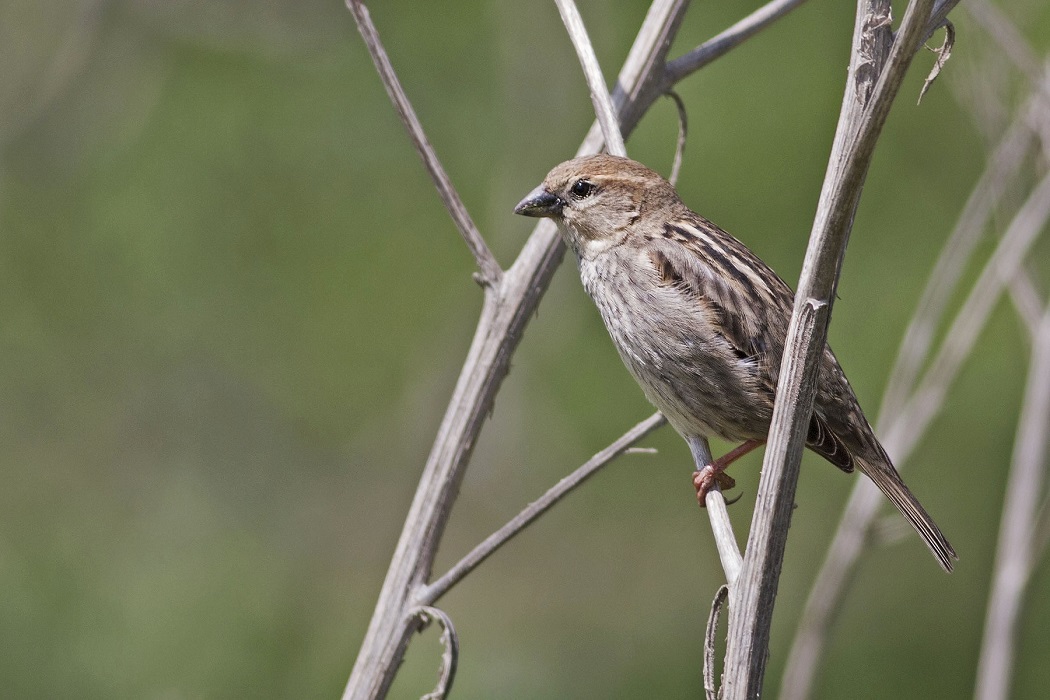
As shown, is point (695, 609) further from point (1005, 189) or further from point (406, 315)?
point (1005, 189)

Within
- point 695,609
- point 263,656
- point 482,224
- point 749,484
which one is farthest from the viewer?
point 482,224

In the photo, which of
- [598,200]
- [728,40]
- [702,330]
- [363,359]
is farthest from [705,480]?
[363,359]

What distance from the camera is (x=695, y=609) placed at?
635cm

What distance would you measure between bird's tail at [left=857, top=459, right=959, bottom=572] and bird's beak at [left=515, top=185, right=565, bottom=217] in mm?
1034

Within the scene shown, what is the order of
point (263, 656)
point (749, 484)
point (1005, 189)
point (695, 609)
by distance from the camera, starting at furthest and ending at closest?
1. point (695, 609)
2. point (263, 656)
3. point (749, 484)
4. point (1005, 189)

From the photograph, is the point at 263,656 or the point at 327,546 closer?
the point at 263,656

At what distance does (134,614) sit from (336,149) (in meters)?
3.20

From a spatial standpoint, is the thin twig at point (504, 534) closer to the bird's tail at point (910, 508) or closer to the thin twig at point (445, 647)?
the thin twig at point (445, 647)

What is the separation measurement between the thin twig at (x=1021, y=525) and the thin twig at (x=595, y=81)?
136cm

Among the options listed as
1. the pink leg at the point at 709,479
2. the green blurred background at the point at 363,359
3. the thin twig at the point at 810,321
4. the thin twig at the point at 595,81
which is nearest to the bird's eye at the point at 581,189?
the thin twig at the point at 595,81

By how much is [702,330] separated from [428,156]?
2.98 ft

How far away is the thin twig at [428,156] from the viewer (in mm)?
2525

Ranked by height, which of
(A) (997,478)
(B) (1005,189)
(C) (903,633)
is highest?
(B) (1005,189)

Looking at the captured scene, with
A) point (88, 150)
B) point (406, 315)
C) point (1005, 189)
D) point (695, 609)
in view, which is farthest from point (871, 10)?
point (88, 150)
